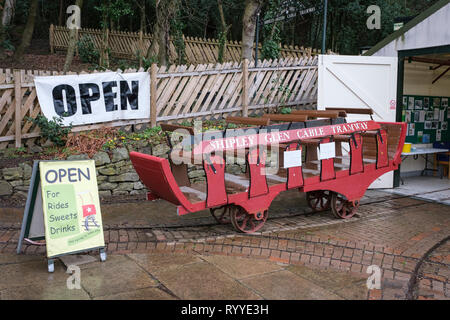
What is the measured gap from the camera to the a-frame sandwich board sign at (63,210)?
519 centimetres

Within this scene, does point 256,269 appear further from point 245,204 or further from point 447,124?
point 447,124

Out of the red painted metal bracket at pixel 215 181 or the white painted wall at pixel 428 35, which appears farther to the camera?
the white painted wall at pixel 428 35

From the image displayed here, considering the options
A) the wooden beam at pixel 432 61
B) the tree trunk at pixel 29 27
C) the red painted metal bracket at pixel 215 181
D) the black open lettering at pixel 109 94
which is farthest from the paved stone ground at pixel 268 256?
the tree trunk at pixel 29 27

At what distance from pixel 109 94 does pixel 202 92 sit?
2.33 meters

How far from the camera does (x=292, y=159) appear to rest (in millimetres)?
6633

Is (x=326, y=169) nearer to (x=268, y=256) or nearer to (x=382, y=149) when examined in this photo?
(x=382, y=149)

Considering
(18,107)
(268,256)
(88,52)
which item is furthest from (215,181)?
(88,52)

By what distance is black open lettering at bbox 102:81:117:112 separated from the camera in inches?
378

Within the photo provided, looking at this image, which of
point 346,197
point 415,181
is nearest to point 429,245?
point 346,197

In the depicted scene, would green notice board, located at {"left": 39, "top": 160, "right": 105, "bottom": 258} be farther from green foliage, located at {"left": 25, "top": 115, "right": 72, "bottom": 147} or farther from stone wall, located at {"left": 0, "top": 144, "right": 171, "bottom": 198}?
green foliage, located at {"left": 25, "top": 115, "right": 72, "bottom": 147}

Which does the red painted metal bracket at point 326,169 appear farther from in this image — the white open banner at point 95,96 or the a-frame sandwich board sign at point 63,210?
the white open banner at point 95,96

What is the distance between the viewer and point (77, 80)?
30.5 feet

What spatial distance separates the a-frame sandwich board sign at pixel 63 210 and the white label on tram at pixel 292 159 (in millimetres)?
2702
